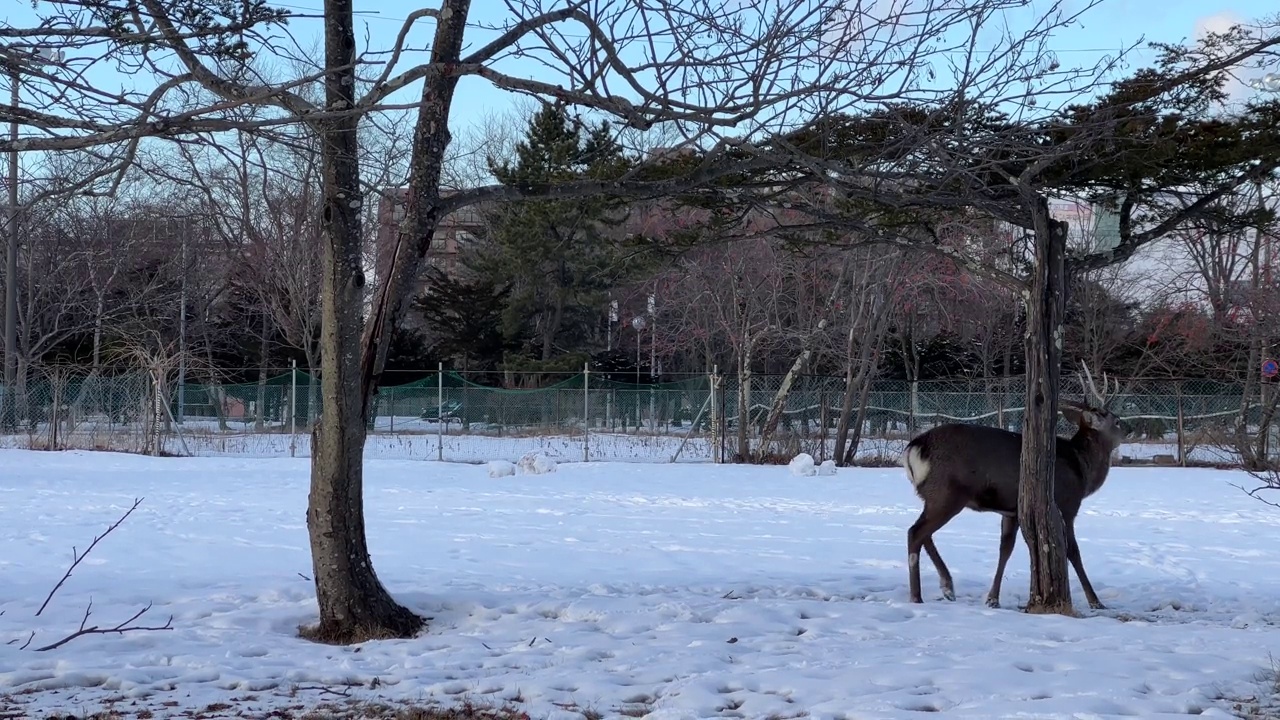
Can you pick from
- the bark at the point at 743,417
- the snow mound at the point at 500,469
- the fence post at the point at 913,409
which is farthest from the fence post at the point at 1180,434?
the snow mound at the point at 500,469

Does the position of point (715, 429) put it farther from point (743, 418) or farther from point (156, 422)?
point (156, 422)

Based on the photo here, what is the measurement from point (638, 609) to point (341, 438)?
2.30 m

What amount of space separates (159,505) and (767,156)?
1117 centimetres

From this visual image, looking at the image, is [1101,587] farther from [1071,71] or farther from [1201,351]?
[1201,351]

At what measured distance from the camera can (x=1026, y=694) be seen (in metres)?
5.62

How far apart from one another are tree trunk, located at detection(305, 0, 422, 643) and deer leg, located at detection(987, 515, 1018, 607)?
176 inches

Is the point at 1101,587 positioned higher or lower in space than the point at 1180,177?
lower

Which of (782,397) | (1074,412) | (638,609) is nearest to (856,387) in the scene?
(782,397)

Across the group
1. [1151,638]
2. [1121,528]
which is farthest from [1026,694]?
[1121,528]

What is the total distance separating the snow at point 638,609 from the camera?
19.4 feet

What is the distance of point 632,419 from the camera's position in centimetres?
3066

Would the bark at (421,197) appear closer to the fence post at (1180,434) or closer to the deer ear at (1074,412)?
the deer ear at (1074,412)

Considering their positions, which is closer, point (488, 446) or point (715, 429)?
point (715, 429)

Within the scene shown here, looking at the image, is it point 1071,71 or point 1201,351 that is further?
point 1201,351
